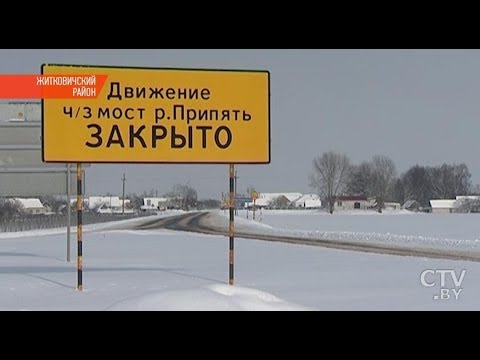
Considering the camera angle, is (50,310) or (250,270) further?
(250,270)

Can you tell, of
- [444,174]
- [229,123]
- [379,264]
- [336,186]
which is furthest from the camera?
[444,174]

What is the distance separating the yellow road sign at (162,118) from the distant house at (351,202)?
411ft

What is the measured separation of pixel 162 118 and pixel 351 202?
128526 mm

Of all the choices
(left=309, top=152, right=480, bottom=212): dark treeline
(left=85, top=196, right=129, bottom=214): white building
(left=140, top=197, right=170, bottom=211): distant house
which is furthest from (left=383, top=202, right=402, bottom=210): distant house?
(left=85, top=196, right=129, bottom=214): white building

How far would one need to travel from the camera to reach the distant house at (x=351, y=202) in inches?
5315

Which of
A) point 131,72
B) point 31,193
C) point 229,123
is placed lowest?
point 31,193

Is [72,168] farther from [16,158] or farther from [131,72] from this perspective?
[131,72]

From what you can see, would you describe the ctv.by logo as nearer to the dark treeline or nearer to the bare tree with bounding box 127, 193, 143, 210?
the dark treeline

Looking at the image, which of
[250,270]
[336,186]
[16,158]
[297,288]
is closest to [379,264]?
[250,270]

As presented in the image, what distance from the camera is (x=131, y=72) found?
1041 centimetres

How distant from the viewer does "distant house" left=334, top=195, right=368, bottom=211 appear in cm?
13500

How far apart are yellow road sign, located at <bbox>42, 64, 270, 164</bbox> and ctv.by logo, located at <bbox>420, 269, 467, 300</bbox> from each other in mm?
3888

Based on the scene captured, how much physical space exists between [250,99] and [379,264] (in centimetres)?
820

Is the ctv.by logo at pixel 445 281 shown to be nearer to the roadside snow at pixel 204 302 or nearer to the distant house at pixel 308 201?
the roadside snow at pixel 204 302
